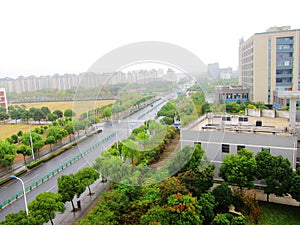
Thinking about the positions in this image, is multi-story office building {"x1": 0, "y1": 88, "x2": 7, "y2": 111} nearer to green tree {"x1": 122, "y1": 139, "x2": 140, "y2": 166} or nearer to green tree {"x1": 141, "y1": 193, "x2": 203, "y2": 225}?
green tree {"x1": 141, "y1": 193, "x2": 203, "y2": 225}

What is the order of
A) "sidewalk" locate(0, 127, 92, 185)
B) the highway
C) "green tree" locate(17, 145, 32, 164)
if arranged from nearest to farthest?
1. the highway
2. "sidewalk" locate(0, 127, 92, 185)
3. "green tree" locate(17, 145, 32, 164)

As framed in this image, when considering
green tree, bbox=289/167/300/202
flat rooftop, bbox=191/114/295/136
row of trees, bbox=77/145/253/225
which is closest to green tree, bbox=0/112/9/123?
flat rooftop, bbox=191/114/295/136

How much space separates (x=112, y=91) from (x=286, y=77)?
13.3 m

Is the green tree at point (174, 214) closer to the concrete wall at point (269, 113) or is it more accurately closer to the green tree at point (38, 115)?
the concrete wall at point (269, 113)

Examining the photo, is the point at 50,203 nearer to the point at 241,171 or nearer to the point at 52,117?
the point at 241,171

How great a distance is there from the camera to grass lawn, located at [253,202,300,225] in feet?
13.4

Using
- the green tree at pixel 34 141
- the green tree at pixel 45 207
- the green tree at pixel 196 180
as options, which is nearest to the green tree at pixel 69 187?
the green tree at pixel 45 207

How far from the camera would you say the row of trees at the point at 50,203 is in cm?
330

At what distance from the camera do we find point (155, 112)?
2533 mm

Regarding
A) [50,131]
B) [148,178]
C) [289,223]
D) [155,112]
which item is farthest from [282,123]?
[50,131]

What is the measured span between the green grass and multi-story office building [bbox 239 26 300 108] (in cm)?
891

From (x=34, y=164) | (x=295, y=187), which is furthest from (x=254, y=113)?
(x=34, y=164)

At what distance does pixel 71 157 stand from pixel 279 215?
612 cm

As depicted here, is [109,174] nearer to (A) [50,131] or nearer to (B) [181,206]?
(B) [181,206]
